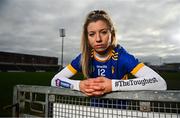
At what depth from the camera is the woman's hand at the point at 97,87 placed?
6.17 feet

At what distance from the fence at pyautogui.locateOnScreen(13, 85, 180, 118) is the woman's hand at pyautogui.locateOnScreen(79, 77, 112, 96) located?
0.15 ft

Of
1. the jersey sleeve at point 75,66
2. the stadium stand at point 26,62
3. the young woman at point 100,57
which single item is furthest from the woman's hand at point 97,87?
the stadium stand at point 26,62

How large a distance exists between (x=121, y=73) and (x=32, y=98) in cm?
79

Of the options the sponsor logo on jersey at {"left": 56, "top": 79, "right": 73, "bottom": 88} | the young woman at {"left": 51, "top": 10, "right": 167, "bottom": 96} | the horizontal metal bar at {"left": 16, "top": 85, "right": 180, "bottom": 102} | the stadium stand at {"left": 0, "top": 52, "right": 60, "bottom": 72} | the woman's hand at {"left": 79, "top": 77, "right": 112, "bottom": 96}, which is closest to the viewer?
the horizontal metal bar at {"left": 16, "top": 85, "right": 180, "bottom": 102}

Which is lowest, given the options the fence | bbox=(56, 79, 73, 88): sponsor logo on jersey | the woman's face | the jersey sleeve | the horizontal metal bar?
the fence

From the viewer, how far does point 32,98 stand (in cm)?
235

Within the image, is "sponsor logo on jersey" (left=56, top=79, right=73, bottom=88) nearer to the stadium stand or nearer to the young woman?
the young woman

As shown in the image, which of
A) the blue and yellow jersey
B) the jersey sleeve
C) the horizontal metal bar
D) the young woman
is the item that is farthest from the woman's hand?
the jersey sleeve

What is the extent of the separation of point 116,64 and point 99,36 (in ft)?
0.93

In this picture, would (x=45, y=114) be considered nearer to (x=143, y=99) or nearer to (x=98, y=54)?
(x=98, y=54)

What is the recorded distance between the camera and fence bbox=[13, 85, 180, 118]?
171 cm

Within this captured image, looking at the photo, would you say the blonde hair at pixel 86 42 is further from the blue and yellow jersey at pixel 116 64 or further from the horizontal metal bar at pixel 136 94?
the horizontal metal bar at pixel 136 94

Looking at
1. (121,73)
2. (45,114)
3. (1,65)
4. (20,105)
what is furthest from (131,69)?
(1,65)

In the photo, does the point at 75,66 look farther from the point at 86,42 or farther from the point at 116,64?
the point at 116,64
